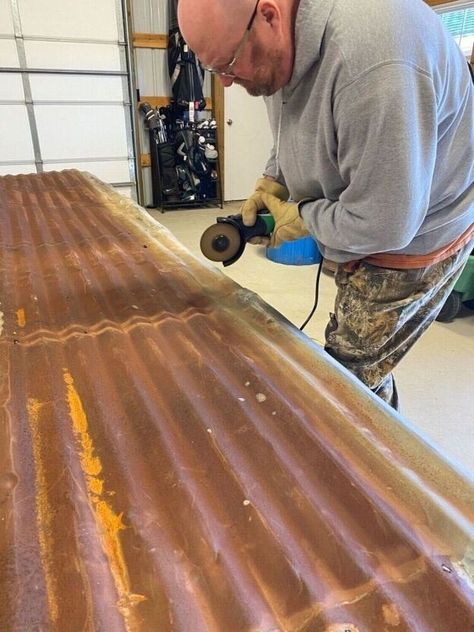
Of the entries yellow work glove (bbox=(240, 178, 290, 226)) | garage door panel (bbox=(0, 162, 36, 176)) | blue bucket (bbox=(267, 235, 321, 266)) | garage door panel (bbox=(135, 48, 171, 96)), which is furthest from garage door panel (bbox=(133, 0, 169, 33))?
yellow work glove (bbox=(240, 178, 290, 226))

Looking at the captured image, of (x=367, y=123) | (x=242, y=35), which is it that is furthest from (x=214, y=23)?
(x=367, y=123)

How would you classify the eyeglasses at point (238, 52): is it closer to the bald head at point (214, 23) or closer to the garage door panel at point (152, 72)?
the bald head at point (214, 23)

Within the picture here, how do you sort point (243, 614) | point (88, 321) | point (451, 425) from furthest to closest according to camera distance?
point (451, 425), point (88, 321), point (243, 614)

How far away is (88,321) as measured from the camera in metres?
1.07

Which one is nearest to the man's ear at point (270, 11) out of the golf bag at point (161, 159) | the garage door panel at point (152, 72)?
the golf bag at point (161, 159)

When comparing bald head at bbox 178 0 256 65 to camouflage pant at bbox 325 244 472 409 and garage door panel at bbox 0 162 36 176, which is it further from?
garage door panel at bbox 0 162 36 176

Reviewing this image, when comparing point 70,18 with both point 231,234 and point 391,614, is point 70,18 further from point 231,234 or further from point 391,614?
point 391,614

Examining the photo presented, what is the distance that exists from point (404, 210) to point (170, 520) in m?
0.72

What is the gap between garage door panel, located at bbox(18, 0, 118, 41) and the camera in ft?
15.7

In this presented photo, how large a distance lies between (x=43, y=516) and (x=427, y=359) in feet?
7.79

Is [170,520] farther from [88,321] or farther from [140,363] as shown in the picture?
[88,321]

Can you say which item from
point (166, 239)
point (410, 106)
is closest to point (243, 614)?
point (410, 106)

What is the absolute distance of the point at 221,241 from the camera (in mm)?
1348

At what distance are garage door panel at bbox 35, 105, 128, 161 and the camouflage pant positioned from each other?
4.91 m
